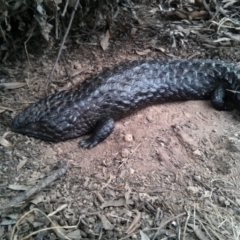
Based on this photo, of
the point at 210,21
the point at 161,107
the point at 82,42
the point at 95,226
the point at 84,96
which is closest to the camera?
the point at 95,226

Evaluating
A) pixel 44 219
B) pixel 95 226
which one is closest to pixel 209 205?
pixel 95 226

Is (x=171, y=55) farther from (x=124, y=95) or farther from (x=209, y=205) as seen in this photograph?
(x=209, y=205)

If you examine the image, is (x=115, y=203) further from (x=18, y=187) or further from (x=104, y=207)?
(x=18, y=187)

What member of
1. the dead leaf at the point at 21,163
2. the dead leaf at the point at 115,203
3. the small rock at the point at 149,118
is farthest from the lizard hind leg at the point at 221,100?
the dead leaf at the point at 21,163

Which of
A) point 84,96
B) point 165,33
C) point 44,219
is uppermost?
point 165,33

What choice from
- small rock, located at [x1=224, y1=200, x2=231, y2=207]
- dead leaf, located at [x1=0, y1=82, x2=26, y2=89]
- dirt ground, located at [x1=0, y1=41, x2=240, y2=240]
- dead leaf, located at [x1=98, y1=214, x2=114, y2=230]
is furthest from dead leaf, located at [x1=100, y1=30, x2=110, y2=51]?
small rock, located at [x1=224, y1=200, x2=231, y2=207]

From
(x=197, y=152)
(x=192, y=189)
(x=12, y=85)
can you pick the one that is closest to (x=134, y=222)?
(x=192, y=189)
